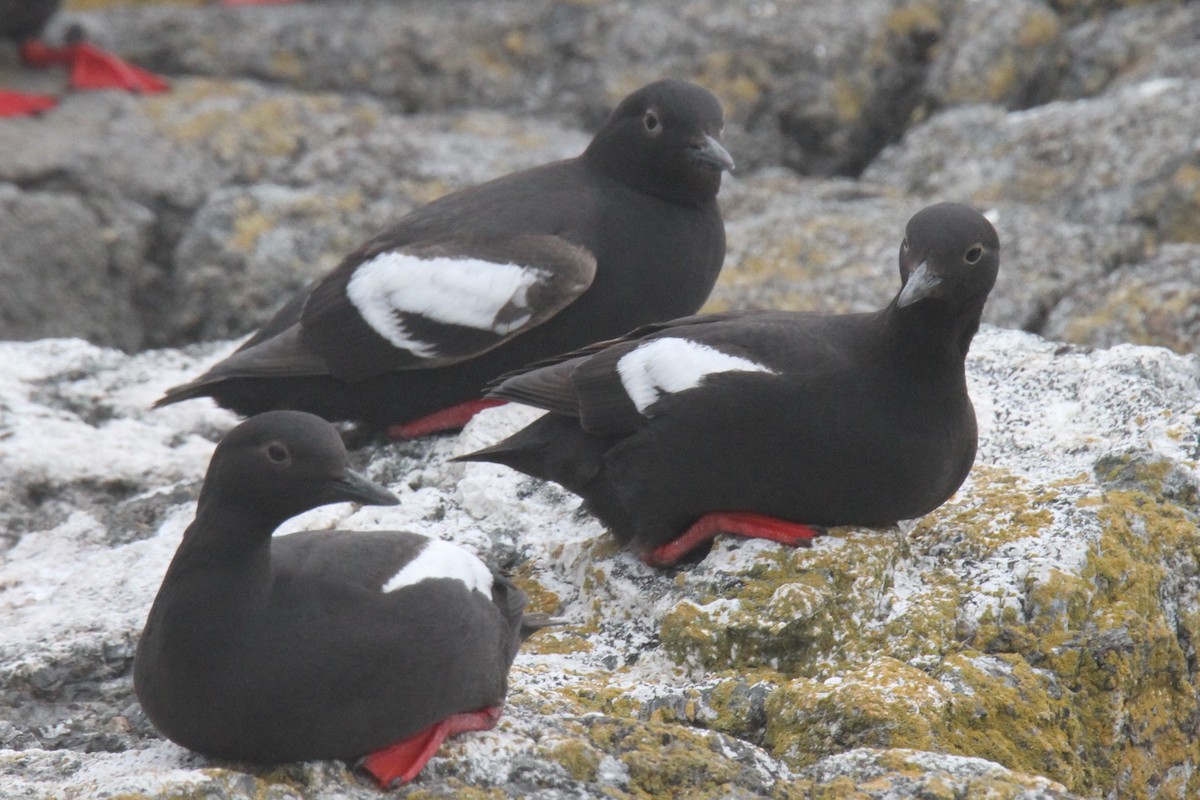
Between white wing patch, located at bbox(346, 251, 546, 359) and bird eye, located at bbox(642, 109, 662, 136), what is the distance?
812 mm

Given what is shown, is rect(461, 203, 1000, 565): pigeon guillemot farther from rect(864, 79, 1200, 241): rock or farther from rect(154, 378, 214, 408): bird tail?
rect(864, 79, 1200, 241): rock

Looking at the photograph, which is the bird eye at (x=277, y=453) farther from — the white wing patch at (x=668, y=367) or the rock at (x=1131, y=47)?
the rock at (x=1131, y=47)

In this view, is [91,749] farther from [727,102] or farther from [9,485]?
[727,102]

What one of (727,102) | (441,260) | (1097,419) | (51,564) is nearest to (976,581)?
(1097,419)

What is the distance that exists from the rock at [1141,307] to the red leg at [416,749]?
4.05 m

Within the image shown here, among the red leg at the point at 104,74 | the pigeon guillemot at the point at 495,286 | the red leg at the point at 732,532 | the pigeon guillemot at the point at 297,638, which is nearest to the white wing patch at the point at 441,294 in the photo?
the pigeon guillemot at the point at 495,286

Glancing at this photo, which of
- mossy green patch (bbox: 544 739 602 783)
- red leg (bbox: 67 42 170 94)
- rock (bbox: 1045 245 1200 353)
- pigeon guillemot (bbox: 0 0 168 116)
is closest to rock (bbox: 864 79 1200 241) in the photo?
rock (bbox: 1045 245 1200 353)

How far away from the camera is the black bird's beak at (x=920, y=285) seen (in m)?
4.64

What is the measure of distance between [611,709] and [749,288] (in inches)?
144

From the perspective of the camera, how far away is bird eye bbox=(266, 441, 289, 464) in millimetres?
4082

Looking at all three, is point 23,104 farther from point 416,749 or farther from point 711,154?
point 416,749

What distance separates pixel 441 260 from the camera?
20.7ft

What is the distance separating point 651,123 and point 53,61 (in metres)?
5.51

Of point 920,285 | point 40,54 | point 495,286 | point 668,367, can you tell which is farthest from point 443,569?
point 40,54
